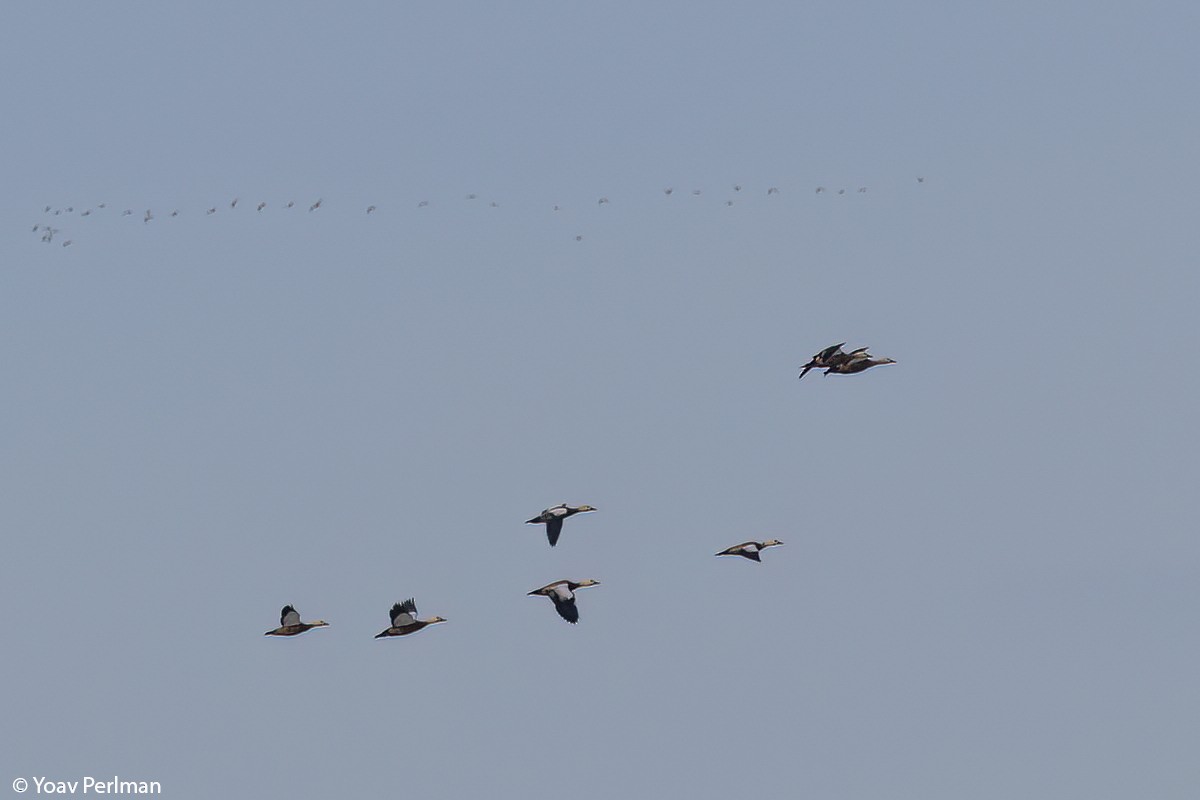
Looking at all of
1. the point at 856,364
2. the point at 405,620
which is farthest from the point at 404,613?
the point at 856,364

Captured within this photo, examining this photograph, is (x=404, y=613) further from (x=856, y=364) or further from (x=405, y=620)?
(x=856, y=364)

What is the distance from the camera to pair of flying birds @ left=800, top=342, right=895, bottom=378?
171250 millimetres

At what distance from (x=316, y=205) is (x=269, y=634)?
66.0 feet

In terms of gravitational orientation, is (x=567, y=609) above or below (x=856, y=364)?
below

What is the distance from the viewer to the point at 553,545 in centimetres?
17050

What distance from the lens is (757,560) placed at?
17238cm

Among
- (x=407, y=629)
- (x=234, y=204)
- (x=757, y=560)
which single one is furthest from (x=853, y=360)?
(x=234, y=204)

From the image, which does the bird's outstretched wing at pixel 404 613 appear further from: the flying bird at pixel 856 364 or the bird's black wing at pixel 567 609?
the flying bird at pixel 856 364

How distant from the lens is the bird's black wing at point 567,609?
542 ft

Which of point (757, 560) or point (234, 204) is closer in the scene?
point (234, 204)

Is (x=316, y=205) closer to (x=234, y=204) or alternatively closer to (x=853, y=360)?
(x=234, y=204)

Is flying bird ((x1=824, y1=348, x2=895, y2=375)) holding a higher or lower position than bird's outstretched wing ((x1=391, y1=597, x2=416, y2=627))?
higher

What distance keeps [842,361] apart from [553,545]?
1408 cm

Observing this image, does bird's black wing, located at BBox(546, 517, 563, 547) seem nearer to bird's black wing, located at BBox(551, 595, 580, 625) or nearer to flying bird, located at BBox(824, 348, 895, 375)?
bird's black wing, located at BBox(551, 595, 580, 625)
